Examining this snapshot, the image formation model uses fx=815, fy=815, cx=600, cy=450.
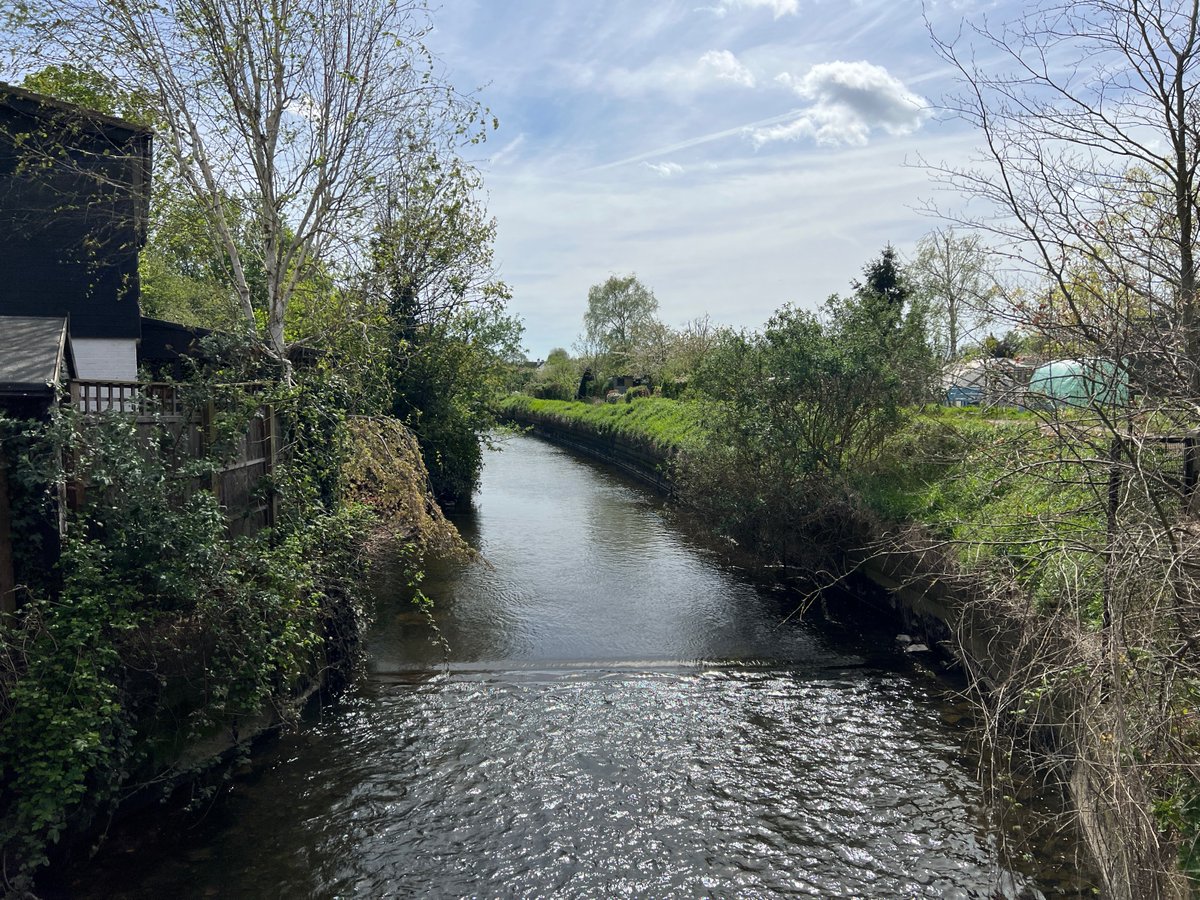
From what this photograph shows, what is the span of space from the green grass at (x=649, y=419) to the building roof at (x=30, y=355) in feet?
37.5

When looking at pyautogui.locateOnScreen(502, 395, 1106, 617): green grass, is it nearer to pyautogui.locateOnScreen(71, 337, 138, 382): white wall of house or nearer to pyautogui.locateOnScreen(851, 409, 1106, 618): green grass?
pyautogui.locateOnScreen(851, 409, 1106, 618): green grass

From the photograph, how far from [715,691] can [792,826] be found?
9.30 feet

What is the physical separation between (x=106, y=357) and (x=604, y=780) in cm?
1092

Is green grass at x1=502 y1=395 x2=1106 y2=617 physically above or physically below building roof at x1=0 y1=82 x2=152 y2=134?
below

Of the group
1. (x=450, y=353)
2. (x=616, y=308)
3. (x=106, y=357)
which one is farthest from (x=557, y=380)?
(x=106, y=357)

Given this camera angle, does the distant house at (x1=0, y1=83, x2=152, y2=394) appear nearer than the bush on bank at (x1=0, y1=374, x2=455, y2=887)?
No

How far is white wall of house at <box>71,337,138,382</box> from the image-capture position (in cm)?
1305

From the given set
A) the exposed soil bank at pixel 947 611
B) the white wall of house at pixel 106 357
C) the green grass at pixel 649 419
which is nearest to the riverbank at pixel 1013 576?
the exposed soil bank at pixel 947 611

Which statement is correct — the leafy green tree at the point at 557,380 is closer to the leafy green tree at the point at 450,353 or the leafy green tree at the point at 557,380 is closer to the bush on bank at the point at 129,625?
the leafy green tree at the point at 450,353

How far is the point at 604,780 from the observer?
7391 millimetres

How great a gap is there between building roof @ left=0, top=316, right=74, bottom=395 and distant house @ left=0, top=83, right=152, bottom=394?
197 inches

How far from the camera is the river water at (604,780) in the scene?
598 centimetres

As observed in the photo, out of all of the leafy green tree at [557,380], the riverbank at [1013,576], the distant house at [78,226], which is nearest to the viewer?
the riverbank at [1013,576]

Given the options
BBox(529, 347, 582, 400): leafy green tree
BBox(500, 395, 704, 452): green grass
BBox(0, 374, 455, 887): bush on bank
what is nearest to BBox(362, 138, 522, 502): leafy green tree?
BBox(500, 395, 704, 452): green grass
